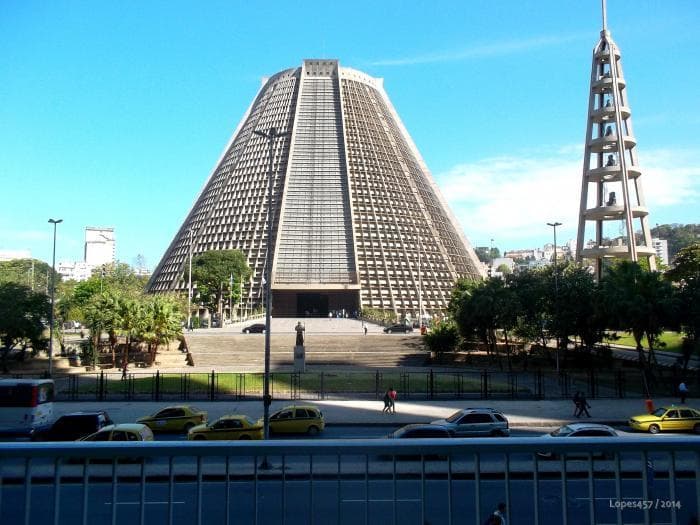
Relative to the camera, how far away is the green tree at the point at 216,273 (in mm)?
68250

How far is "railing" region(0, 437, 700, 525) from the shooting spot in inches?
151

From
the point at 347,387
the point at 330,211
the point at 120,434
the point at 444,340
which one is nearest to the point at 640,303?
the point at 444,340

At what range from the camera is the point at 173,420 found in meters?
21.1

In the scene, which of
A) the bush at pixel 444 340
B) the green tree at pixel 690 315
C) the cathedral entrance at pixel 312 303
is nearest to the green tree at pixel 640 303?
the green tree at pixel 690 315

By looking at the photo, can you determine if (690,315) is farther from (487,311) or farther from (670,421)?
(670,421)

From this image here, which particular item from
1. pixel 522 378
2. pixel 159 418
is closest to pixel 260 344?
pixel 522 378

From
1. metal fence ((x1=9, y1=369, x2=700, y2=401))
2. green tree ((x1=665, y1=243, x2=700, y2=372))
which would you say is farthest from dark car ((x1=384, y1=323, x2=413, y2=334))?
green tree ((x1=665, y1=243, x2=700, y2=372))

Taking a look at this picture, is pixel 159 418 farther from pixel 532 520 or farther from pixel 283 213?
pixel 283 213

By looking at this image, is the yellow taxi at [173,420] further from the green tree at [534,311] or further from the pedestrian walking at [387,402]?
the green tree at [534,311]

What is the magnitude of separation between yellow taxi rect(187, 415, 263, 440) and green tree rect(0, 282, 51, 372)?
88.5 feet

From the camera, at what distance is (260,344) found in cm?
4506

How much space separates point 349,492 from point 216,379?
27324mm

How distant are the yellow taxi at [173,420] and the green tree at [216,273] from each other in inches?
1770

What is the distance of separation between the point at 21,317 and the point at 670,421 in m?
38.7
